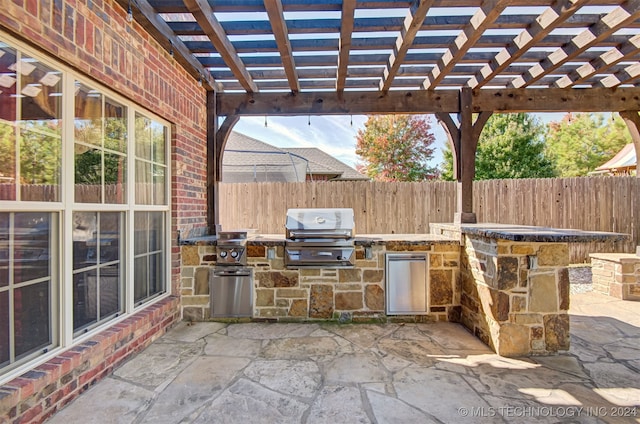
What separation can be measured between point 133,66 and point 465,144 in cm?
379

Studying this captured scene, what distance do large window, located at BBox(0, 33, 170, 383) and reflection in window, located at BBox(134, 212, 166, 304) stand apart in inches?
0.8

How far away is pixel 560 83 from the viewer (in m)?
4.09

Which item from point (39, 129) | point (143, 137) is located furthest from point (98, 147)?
point (143, 137)

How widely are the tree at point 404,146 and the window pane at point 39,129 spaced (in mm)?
14251

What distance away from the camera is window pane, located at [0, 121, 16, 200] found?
1747 mm

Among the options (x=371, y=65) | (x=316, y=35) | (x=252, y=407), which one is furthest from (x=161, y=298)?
(x=371, y=65)

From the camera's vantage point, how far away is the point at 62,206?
212 cm

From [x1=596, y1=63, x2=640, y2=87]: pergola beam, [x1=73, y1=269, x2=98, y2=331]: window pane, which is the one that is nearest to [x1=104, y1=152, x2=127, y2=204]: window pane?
[x1=73, y1=269, x2=98, y2=331]: window pane

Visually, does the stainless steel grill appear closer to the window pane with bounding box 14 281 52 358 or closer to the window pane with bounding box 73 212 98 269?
the window pane with bounding box 73 212 98 269

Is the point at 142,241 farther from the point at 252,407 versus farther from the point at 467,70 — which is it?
the point at 467,70

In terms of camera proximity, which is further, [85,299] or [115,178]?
[115,178]

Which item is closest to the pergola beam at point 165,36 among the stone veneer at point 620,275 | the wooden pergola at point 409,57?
the wooden pergola at point 409,57

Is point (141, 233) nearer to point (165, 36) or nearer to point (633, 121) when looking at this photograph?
point (165, 36)

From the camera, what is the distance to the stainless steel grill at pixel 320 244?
356 cm
